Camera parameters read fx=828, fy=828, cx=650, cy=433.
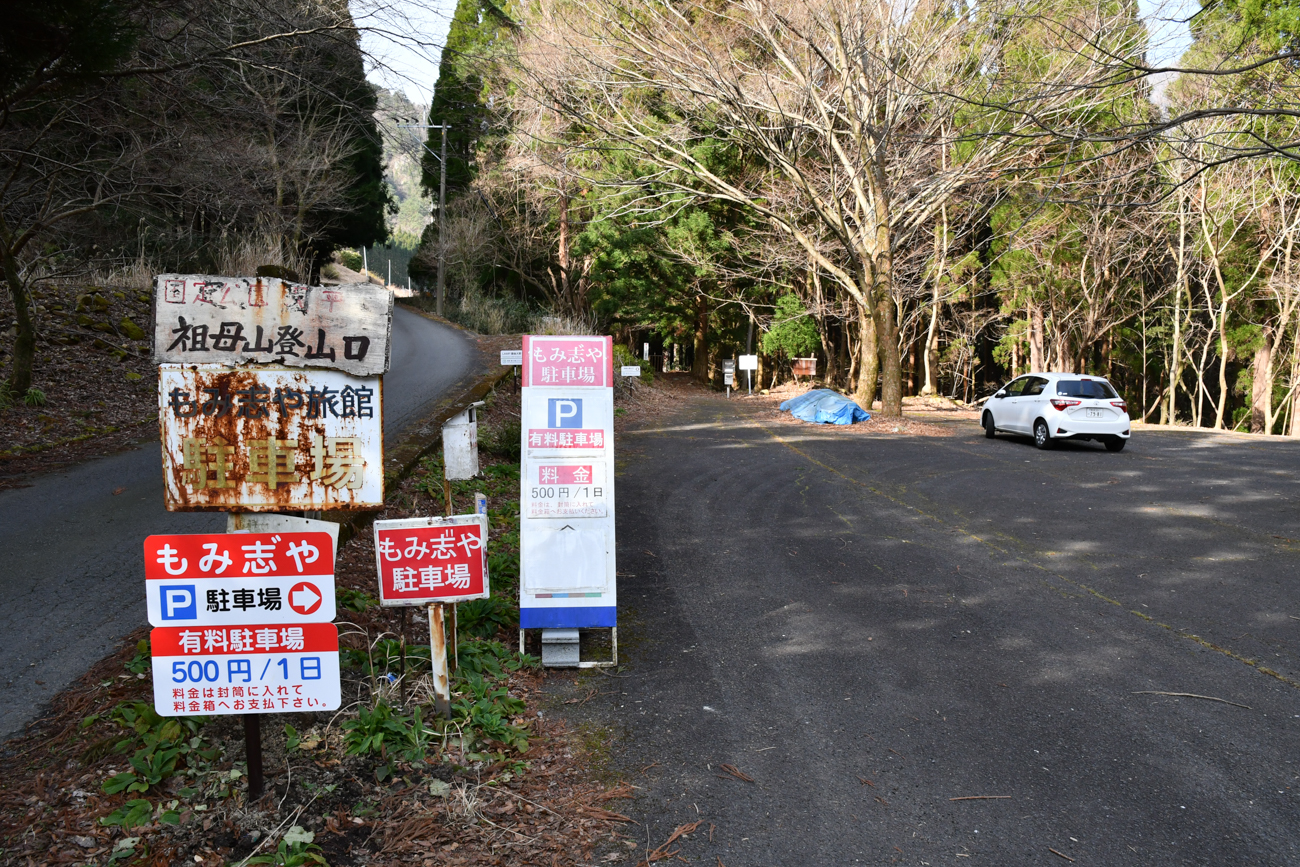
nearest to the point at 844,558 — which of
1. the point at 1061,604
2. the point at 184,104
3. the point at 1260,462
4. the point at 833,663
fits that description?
the point at 1061,604

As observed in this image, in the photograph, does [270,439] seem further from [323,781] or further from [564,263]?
[564,263]

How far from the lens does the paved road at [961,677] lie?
3.54 meters

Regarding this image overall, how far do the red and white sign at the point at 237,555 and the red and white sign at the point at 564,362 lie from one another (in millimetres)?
2206

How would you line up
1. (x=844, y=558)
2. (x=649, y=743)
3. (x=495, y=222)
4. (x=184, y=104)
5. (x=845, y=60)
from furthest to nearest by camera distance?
(x=495, y=222) → (x=845, y=60) → (x=184, y=104) → (x=844, y=558) → (x=649, y=743)

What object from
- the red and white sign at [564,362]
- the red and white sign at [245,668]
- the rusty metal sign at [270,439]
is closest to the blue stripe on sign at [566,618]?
the red and white sign at [564,362]

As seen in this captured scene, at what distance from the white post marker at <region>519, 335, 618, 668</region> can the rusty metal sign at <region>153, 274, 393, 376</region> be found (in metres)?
1.73

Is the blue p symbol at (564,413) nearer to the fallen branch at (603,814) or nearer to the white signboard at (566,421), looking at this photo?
the white signboard at (566,421)

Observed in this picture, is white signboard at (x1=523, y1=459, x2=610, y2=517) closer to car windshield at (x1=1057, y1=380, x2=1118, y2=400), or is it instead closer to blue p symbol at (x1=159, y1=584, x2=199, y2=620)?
blue p symbol at (x1=159, y1=584, x2=199, y2=620)

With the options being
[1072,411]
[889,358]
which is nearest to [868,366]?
[889,358]

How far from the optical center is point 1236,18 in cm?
2269

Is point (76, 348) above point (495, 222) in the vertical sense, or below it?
below

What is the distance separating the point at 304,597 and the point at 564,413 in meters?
2.33

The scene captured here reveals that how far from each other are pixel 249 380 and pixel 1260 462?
15.7 meters

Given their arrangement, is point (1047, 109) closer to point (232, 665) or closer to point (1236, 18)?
point (1236, 18)
